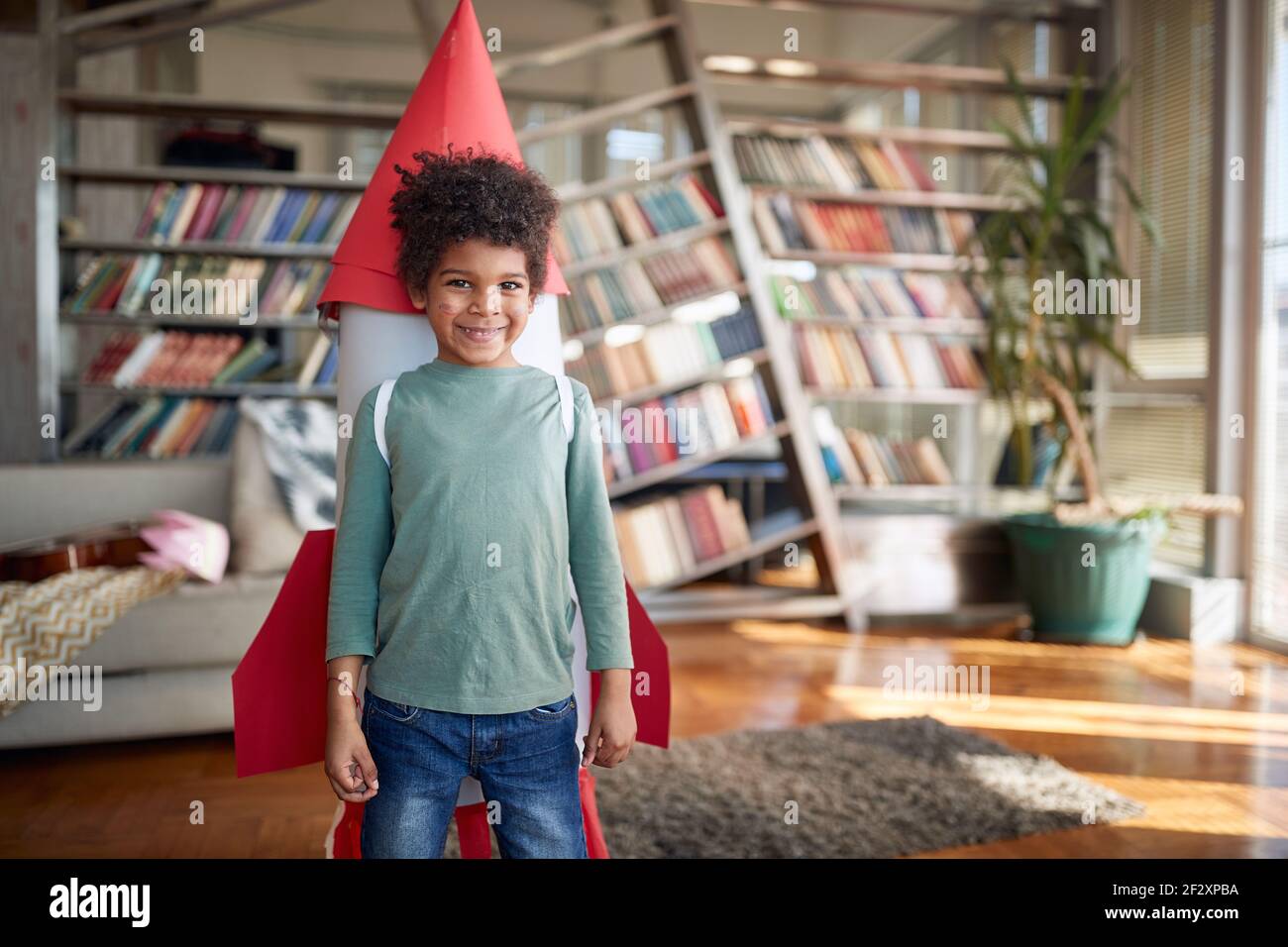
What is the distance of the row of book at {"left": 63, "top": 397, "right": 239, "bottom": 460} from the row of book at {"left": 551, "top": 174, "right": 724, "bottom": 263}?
1405 mm

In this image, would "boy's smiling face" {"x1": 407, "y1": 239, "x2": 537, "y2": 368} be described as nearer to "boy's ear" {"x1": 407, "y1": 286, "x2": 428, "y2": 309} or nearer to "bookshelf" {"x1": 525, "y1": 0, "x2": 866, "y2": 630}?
"boy's ear" {"x1": 407, "y1": 286, "x2": 428, "y2": 309}

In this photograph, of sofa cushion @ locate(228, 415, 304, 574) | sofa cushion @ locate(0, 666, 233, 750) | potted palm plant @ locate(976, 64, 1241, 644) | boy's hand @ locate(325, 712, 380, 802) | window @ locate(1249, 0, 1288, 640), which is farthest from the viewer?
potted palm plant @ locate(976, 64, 1241, 644)

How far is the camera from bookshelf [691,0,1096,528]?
414 cm

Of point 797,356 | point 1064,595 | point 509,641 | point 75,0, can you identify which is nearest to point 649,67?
point 75,0

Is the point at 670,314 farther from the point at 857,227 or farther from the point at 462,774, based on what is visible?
the point at 462,774

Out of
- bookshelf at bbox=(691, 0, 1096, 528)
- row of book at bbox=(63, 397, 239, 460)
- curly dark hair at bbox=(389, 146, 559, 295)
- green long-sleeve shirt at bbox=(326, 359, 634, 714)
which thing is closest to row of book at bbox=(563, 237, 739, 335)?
bookshelf at bbox=(691, 0, 1096, 528)

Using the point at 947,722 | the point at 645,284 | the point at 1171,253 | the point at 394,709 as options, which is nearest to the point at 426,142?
the point at 394,709

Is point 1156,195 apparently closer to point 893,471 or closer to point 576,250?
point 893,471

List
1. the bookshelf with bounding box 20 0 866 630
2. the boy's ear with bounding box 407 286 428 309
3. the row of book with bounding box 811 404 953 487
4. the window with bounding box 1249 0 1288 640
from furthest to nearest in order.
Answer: the row of book with bounding box 811 404 953 487 < the bookshelf with bounding box 20 0 866 630 < the window with bounding box 1249 0 1288 640 < the boy's ear with bounding box 407 286 428 309

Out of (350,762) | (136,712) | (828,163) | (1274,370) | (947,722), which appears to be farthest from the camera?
(828,163)

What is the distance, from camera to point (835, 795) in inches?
91.0

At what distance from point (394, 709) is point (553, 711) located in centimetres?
18

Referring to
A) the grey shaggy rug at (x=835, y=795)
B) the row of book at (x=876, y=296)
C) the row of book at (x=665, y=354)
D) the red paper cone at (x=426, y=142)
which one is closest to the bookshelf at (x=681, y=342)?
the row of book at (x=665, y=354)

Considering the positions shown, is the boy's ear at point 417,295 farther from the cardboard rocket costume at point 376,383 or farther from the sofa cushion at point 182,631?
the sofa cushion at point 182,631
